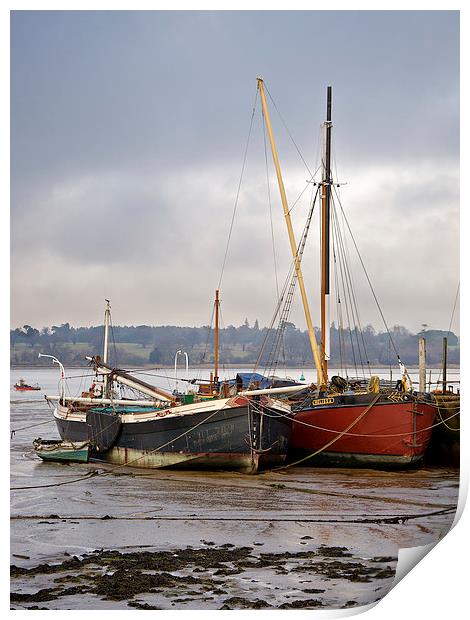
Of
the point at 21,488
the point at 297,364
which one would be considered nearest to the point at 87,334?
the point at 21,488

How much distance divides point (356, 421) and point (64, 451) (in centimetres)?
547

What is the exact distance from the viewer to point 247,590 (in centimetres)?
688

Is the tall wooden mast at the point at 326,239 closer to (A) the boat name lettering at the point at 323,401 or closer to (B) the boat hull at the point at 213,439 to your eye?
(A) the boat name lettering at the point at 323,401

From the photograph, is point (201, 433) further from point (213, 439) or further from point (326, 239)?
point (326, 239)

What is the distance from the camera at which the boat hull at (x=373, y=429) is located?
1439 cm

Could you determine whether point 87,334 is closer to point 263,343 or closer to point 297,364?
point 263,343

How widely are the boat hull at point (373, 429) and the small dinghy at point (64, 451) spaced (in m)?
4.17

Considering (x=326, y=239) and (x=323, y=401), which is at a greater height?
(x=326, y=239)

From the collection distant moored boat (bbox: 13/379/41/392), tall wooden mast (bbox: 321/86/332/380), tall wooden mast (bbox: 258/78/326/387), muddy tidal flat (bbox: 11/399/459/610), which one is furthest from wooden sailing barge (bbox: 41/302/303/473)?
distant moored boat (bbox: 13/379/41/392)

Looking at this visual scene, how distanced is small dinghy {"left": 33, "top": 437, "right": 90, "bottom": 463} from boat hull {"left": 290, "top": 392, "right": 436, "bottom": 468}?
13.7 ft

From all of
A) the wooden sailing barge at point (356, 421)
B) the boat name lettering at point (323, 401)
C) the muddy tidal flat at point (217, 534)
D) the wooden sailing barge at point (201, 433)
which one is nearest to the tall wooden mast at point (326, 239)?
the wooden sailing barge at point (356, 421)

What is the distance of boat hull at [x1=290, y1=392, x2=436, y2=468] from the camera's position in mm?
14391

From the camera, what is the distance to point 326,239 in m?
16.4

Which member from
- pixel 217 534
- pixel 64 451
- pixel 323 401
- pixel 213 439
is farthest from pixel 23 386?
pixel 217 534
